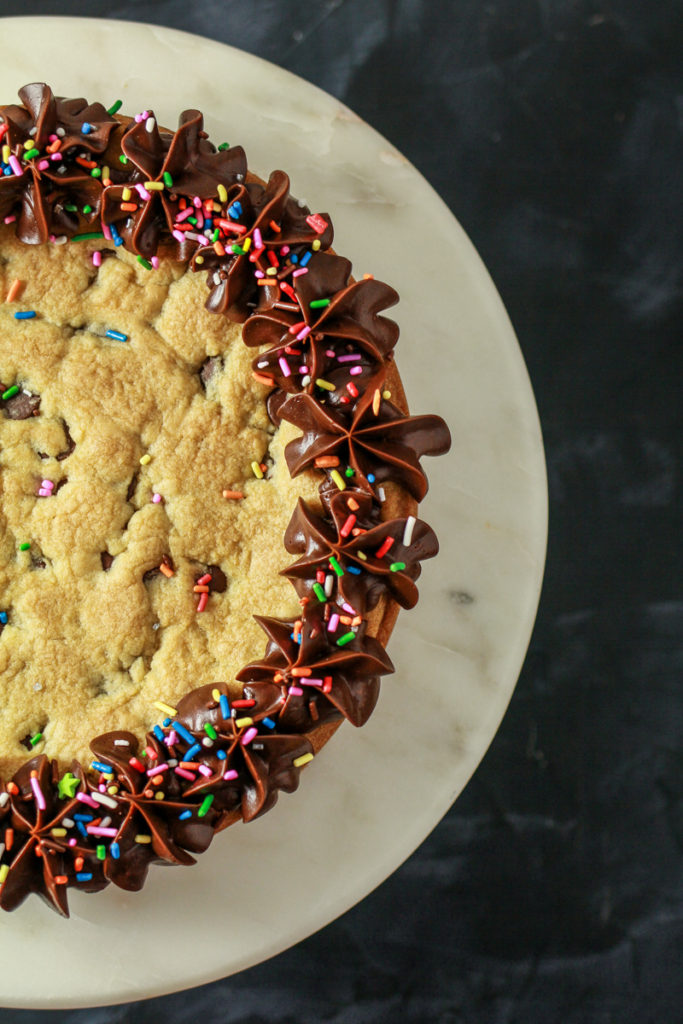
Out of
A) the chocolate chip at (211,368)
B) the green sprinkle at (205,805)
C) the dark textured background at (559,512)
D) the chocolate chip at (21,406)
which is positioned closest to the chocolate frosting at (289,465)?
the green sprinkle at (205,805)

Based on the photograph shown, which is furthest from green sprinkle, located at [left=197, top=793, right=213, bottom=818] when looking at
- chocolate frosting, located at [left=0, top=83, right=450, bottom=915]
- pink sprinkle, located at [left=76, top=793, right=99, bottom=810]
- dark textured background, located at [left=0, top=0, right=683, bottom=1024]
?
dark textured background, located at [left=0, top=0, right=683, bottom=1024]

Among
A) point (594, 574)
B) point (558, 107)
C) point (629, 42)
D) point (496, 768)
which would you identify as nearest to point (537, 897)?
point (496, 768)

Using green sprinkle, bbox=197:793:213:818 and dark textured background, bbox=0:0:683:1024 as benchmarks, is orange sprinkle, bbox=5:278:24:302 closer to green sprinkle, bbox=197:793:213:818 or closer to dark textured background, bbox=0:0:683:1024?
green sprinkle, bbox=197:793:213:818

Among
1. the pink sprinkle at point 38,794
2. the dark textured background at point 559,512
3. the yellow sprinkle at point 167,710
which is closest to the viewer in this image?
the pink sprinkle at point 38,794

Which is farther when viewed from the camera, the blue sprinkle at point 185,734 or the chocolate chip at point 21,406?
the chocolate chip at point 21,406

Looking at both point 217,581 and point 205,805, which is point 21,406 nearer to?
point 217,581

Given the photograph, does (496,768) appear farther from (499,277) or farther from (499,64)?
(499,64)

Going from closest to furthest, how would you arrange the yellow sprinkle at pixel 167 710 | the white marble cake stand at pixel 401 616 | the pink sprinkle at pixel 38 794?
the pink sprinkle at pixel 38 794, the yellow sprinkle at pixel 167 710, the white marble cake stand at pixel 401 616

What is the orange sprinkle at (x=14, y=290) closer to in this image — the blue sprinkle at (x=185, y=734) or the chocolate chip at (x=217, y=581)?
the chocolate chip at (x=217, y=581)
